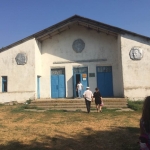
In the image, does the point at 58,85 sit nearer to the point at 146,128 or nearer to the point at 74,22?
the point at 74,22

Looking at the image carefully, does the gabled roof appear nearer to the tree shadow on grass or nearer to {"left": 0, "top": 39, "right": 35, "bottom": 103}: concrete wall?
{"left": 0, "top": 39, "right": 35, "bottom": 103}: concrete wall

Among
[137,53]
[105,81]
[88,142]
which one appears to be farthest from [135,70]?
[88,142]

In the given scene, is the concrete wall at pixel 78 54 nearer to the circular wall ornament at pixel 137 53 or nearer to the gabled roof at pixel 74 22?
the gabled roof at pixel 74 22

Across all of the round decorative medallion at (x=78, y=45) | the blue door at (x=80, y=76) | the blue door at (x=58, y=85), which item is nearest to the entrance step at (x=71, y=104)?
the blue door at (x=58, y=85)

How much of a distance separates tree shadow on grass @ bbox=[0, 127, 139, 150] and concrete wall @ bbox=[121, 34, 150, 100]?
856 cm

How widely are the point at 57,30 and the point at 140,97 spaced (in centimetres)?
961

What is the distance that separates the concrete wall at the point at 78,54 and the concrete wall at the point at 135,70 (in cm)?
149

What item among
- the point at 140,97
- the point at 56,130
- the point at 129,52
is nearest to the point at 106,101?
the point at 140,97

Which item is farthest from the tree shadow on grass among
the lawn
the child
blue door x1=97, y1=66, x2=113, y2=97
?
blue door x1=97, y1=66, x2=113, y2=97

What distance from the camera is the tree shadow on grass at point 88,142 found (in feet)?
18.2

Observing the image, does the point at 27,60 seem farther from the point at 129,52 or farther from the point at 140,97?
the point at 140,97

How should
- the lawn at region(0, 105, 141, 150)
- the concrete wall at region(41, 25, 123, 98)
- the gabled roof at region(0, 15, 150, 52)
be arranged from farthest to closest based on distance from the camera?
the concrete wall at region(41, 25, 123, 98) < the gabled roof at region(0, 15, 150, 52) < the lawn at region(0, 105, 141, 150)

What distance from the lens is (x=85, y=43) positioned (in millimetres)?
17922

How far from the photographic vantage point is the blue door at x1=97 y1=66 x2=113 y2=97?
17500 millimetres
